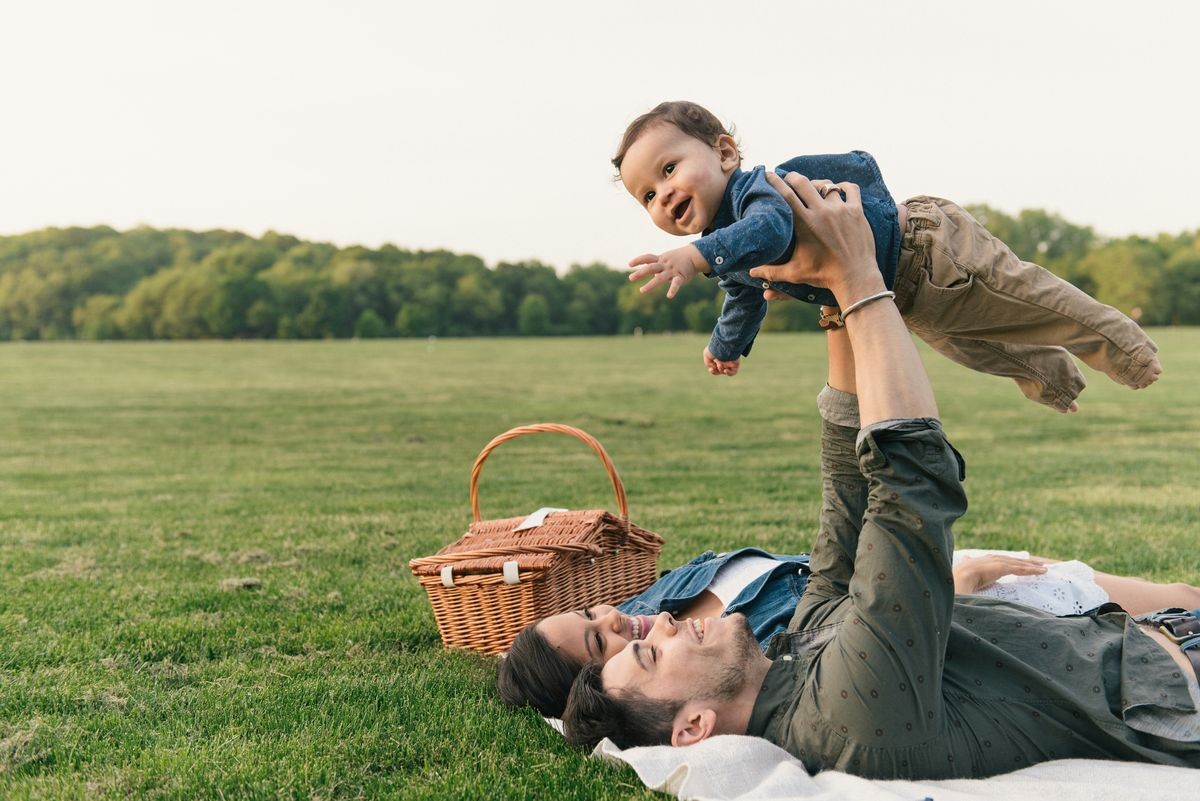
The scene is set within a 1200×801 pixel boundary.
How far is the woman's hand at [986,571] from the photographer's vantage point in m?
4.36

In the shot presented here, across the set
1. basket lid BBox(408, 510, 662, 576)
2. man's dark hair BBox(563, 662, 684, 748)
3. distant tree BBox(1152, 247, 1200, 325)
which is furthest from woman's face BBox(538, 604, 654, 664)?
distant tree BBox(1152, 247, 1200, 325)

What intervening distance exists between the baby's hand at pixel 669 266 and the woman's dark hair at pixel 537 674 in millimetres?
1437

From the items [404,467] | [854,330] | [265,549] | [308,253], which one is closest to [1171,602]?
[854,330]

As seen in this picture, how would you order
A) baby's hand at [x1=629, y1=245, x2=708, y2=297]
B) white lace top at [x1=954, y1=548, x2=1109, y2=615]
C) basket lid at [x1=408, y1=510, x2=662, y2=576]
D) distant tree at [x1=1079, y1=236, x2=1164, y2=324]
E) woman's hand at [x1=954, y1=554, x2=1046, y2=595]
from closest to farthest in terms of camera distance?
baby's hand at [x1=629, y1=245, x2=708, y2=297]
white lace top at [x1=954, y1=548, x2=1109, y2=615]
woman's hand at [x1=954, y1=554, x2=1046, y2=595]
basket lid at [x1=408, y1=510, x2=662, y2=576]
distant tree at [x1=1079, y1=236, x2=1164, y2=324]

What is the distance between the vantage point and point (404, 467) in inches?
491

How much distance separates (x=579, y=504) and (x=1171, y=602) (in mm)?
6013

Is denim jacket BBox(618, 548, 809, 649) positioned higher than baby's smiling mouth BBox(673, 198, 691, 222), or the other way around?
baby's smiling mouth BBox(673, 198, 691, 222)

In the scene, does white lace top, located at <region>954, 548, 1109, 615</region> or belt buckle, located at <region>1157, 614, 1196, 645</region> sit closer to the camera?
belt buckle, located at <region>1157, 614, 1196, 645</region>

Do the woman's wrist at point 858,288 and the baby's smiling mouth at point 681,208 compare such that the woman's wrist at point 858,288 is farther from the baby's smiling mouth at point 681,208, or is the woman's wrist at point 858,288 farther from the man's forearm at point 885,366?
the baby's smiling mouth at point 681,208

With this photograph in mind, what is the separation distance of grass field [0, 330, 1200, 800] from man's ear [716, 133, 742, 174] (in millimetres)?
2146

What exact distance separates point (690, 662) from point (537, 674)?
2.69 ft

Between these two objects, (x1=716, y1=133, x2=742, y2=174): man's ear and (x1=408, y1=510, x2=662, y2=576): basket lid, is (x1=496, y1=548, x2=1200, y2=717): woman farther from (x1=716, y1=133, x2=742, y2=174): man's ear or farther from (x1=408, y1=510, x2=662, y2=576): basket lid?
(x1=716, y1=133, x2=742, y2=174): man's ear

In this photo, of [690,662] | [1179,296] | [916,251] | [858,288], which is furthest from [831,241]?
[1179,296]

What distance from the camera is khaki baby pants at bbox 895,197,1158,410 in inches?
144
